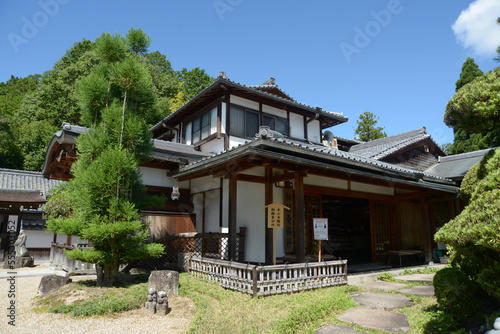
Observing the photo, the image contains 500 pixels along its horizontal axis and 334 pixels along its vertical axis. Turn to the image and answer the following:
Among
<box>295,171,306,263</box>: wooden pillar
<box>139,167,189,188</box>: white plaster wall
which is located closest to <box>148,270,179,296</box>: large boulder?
<box>295,171,306,263</box>: wooden pillar

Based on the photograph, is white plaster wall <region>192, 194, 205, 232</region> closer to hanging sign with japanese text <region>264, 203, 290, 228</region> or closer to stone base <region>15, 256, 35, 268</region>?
hanging sign with japanese text <region>264, 203, 290, 228</region>

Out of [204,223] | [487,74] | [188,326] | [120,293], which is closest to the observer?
[487,74]

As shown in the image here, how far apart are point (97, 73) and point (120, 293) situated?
5.08 meters

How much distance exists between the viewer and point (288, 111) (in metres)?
14.0

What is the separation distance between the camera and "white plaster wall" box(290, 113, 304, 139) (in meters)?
14.1

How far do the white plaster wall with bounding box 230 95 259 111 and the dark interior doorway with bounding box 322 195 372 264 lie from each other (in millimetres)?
6114

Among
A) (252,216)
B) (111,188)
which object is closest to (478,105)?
(252,216)

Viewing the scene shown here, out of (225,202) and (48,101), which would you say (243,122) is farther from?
(48,101)

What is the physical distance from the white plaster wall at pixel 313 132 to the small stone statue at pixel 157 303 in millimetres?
10357

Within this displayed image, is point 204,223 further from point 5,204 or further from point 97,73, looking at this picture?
point 5,204

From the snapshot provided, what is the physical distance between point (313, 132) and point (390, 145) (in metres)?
5.40

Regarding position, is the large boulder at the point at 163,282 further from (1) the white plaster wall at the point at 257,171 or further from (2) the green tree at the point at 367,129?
(2) the green tree at the point at 367,129

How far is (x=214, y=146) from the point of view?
12.6m

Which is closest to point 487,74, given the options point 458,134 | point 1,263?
point 1,263
